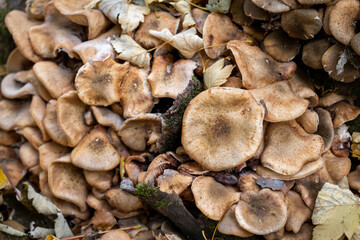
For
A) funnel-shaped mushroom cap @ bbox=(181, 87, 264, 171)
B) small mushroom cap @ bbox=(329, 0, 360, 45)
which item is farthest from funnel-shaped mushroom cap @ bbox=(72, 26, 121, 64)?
small mushroom cap @ bbox=(329, 0, 360, 45)

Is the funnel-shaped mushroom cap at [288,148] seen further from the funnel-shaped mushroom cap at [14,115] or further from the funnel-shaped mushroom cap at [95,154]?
the funnel-shaped mushroom cap at [14,115]

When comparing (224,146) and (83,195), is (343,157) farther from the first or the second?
(83,195)

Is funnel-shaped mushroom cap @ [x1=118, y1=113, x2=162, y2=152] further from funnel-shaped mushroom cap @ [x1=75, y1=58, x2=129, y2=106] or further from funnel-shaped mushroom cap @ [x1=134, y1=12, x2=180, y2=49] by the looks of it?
funnel-shaped mushroom cap @ [x1=134, y1=12, x2=180, y2=49]

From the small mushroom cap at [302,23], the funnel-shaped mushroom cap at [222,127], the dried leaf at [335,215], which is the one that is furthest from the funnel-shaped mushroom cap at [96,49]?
the dried leaf at [335,215]

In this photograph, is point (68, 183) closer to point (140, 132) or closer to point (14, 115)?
point (140, 132)

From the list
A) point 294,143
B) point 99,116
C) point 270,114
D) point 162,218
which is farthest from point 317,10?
point 162,218

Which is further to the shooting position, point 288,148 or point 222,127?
point 288,148

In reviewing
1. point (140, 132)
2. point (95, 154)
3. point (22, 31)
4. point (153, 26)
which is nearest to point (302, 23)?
point (153, 26)
